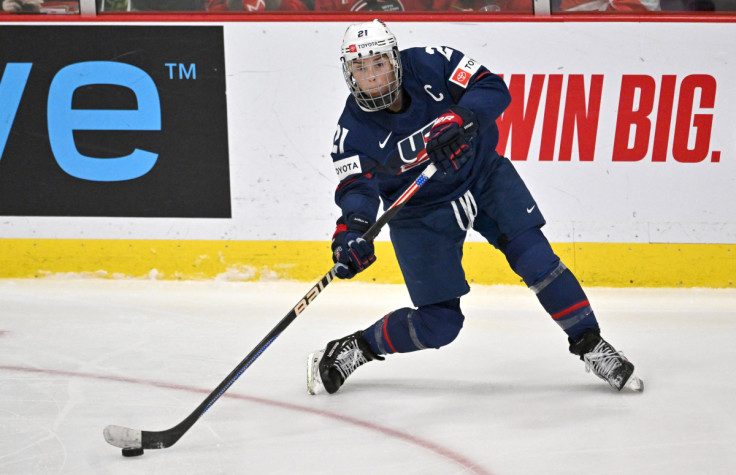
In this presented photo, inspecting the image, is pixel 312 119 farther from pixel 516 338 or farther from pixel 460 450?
pixel 460 450

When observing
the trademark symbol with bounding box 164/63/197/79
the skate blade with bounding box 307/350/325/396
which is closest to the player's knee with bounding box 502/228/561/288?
the skate blade with bounding box 307/350/325/396

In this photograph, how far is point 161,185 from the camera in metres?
4.14

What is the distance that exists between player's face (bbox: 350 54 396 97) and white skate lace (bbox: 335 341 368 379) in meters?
0.78

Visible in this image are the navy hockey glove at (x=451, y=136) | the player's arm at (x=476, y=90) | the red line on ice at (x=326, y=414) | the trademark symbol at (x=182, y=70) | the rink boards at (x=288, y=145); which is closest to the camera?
the red line on ice at (x=326, y=414)

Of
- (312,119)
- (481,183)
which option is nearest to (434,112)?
(481,183)

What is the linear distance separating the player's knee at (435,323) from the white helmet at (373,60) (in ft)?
2.00

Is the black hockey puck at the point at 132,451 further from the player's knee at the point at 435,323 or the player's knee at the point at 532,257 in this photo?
the player's knee at the point at 532,257

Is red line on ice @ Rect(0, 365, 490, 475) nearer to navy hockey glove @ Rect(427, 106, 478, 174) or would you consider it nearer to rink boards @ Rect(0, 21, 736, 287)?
navy hockey glove @ Rect(427, 106, 478, 174)

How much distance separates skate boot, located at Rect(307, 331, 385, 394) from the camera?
2.62 metres

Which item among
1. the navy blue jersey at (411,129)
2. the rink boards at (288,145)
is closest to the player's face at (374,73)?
the navy blue jersey at (411,129)

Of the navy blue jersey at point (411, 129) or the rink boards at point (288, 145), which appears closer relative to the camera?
the navy blue jersey at point (411, 129)

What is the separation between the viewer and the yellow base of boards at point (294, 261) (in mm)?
3930

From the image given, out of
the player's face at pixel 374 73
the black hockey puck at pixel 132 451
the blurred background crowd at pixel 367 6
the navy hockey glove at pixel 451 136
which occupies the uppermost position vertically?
the player's face at pixel 374 73

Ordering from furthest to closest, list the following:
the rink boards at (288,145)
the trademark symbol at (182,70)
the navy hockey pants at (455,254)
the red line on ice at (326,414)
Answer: the trademark symbol at (182,70) → the rink boards at (288,145) → the navy hockey pants at (455,254) → the red line on ice at (326,414)
